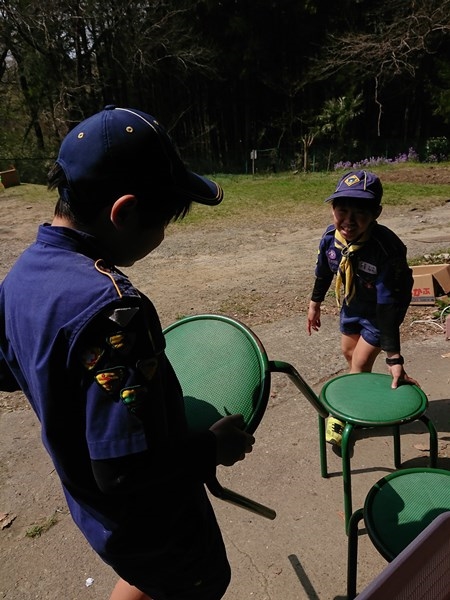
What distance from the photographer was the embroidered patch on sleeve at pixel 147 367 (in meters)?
0.97

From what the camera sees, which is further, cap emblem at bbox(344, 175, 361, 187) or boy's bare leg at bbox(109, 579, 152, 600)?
cap emblem at bbox(344, 175, 361, 187)

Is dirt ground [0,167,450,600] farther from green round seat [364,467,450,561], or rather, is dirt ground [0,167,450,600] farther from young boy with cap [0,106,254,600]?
young boy with cap [0,106,254,600]

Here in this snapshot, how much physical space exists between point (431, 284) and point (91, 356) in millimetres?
4573

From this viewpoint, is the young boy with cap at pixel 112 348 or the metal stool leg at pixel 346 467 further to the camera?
the metal stool leg at pixel 346 467

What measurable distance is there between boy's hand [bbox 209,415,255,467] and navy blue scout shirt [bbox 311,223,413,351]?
1524 mm

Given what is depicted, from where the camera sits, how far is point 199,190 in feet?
3.80

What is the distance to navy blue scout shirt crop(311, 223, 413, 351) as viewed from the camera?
260 centimetres

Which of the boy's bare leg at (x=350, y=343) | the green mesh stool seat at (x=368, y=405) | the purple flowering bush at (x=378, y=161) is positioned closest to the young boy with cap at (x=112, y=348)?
the green mesh stool seat at (x=368, y=405)

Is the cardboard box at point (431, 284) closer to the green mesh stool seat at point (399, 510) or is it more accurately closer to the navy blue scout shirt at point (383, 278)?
the navy blue scout shirt at point (383, 278)

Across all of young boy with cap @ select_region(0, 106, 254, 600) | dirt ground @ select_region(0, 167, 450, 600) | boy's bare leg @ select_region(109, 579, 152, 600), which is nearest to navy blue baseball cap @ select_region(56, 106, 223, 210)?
young boy with cap @ select_region(0, 106, 254, 600)

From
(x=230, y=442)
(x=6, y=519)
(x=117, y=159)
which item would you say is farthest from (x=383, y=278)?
(x=6, y=519)

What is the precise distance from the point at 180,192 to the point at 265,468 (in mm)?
2103

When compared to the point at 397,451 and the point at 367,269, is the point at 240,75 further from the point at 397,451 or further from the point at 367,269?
the point at 397,451

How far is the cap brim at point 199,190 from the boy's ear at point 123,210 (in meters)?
0.11
